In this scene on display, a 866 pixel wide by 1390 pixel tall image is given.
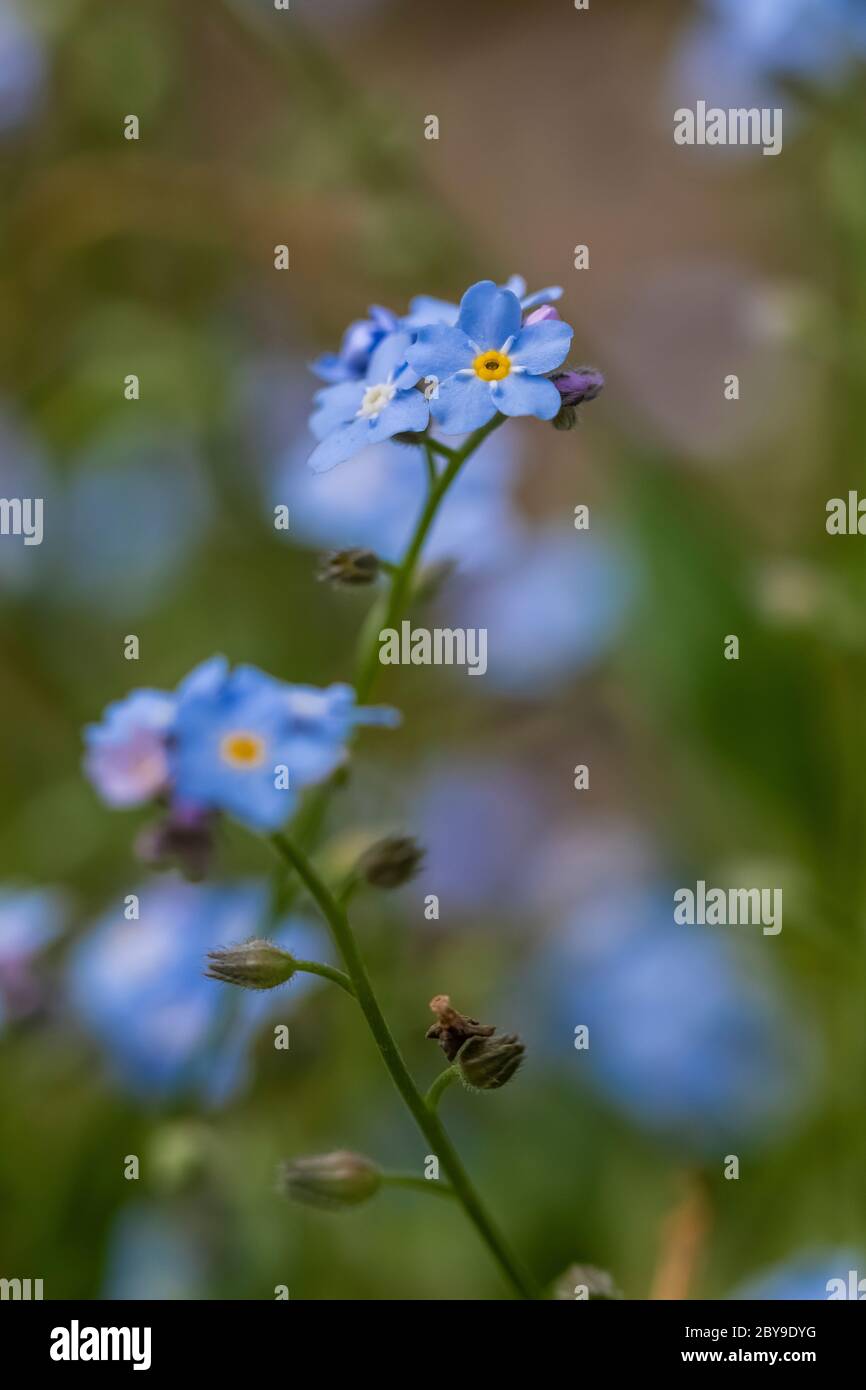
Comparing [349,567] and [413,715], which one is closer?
[349,567]

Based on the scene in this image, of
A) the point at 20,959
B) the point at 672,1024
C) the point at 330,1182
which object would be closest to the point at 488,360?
the point at 330,1182

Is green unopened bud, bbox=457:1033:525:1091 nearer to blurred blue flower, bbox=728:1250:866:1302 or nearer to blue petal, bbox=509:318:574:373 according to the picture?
blue petal, bbox=509:318:574:373

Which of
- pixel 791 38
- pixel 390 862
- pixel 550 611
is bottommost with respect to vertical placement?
pixel 390 862

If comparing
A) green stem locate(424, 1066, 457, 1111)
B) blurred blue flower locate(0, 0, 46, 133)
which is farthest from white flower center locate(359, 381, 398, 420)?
blurred blue flower locate(0, 0, 46, 133)

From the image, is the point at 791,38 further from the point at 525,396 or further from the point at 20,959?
the point at 20,959

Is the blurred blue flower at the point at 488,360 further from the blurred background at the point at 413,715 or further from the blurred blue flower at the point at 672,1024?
the blurred blue flower at the point at 672,1024
